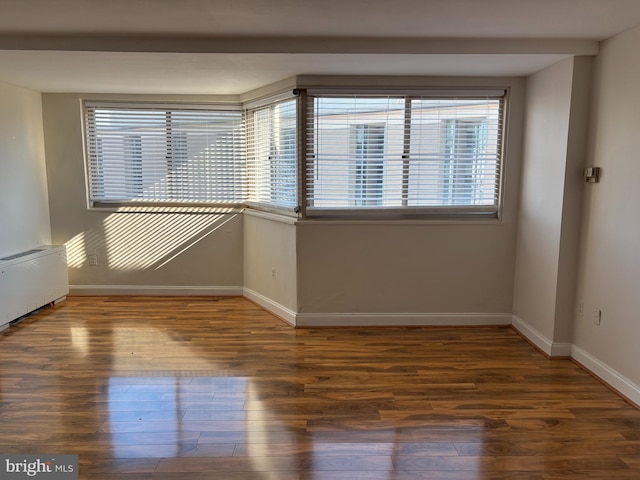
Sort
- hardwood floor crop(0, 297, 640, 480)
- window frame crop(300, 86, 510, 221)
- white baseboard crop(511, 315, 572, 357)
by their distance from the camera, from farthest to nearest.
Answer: window frame crop(300, 86, 510, 221), white baseboard crop(511, 315, 572, 357), hardwood floor crop(0, 297, 640, 480)

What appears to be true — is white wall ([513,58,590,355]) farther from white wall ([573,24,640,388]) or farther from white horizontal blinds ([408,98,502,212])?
white horizontal blinds ([408,98,502,212])

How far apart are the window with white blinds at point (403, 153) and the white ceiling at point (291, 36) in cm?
30

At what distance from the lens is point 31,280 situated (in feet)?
13.3

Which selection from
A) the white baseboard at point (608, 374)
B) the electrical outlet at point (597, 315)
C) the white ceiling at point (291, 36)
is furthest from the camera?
the electrical outlet at point (597, 315)

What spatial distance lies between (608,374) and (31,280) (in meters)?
4.79

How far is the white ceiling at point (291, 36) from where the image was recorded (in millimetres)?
2342

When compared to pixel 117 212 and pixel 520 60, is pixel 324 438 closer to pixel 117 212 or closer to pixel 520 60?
pixel 520 60

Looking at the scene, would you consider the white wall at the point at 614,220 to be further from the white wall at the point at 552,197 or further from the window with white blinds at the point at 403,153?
the window with white blinds at the point at 403,153

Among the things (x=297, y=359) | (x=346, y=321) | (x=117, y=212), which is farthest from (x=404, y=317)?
(x=117, y=212)

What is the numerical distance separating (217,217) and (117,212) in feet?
3.57

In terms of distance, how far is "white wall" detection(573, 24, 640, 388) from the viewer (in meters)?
2.64

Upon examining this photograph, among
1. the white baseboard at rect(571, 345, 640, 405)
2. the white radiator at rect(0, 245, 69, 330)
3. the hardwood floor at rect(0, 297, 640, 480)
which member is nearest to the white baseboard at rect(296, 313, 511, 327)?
the hardwood floor at rect(0, 297, 640, 480)

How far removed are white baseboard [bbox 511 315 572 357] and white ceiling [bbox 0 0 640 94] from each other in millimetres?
2081

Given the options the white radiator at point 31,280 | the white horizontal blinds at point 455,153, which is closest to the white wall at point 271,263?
the white horizontal blinds at point 455,153
